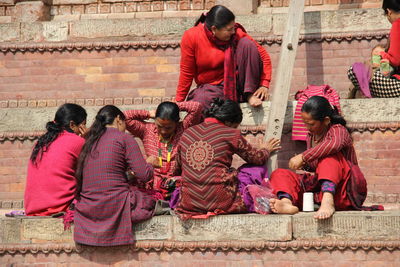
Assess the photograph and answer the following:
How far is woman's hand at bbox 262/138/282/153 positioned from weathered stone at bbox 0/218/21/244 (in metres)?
2.25

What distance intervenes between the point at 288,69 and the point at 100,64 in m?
3.15

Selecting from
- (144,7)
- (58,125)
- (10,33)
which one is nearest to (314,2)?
(144,7)

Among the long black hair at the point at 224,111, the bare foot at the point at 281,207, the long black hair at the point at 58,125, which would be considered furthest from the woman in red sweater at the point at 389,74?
the long black hair at the point at 58,125

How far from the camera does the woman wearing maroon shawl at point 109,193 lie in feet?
25.5

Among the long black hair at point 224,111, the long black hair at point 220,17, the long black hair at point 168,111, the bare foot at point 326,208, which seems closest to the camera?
the bare foot at point 326,208

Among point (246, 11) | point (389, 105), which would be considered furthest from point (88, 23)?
point (389, 105)

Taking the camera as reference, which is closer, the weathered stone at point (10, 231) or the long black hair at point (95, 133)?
the long black hair at point (95, 133)

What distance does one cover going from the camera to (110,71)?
38.0 ft

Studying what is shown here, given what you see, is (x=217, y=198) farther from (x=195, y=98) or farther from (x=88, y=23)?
(x=88, y=23)

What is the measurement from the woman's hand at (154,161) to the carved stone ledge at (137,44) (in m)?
3.17

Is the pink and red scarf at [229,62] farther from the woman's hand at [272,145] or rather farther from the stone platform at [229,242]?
the stone platform at [229,242]

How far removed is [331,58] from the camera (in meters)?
11.3

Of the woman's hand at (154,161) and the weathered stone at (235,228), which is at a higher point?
the woman's hand at (154,161)

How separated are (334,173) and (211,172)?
995 mm
